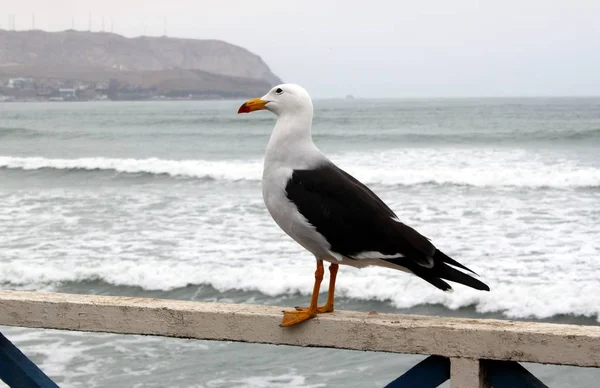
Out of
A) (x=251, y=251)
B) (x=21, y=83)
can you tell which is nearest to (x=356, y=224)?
(x=251, y=251)

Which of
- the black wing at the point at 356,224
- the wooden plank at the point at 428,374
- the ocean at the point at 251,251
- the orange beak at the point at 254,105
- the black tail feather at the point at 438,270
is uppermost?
the orange beak at the point at 254,105

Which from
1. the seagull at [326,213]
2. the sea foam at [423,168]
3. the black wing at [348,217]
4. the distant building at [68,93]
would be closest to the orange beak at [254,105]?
the seagull at [326,213]

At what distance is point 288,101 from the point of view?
2346mm

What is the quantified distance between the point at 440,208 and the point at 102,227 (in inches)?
190

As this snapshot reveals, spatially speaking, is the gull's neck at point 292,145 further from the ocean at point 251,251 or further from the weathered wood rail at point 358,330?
the ocean at point 251,251

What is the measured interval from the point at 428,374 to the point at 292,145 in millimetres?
802

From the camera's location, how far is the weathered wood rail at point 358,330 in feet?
5.63

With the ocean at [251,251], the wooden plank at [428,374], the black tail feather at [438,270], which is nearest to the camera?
the wooden plank at [428,374]

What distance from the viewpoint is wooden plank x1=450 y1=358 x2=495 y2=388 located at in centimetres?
176

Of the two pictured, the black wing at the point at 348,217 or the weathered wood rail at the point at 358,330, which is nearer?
the weathered wood rail at the point at 358,330

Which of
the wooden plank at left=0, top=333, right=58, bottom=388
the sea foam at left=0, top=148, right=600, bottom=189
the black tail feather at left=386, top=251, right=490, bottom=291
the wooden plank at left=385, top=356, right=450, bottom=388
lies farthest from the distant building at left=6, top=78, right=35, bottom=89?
the wooden plank at left=385, top=356, right=450, bottom=388

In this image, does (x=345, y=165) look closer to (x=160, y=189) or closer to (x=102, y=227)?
(x=160, y=189)

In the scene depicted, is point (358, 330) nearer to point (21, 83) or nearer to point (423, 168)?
point (423, 168)

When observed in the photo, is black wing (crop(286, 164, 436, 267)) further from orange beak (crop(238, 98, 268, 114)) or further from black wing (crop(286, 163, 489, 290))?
orange beak (crop(238, 98, 268, 114))
